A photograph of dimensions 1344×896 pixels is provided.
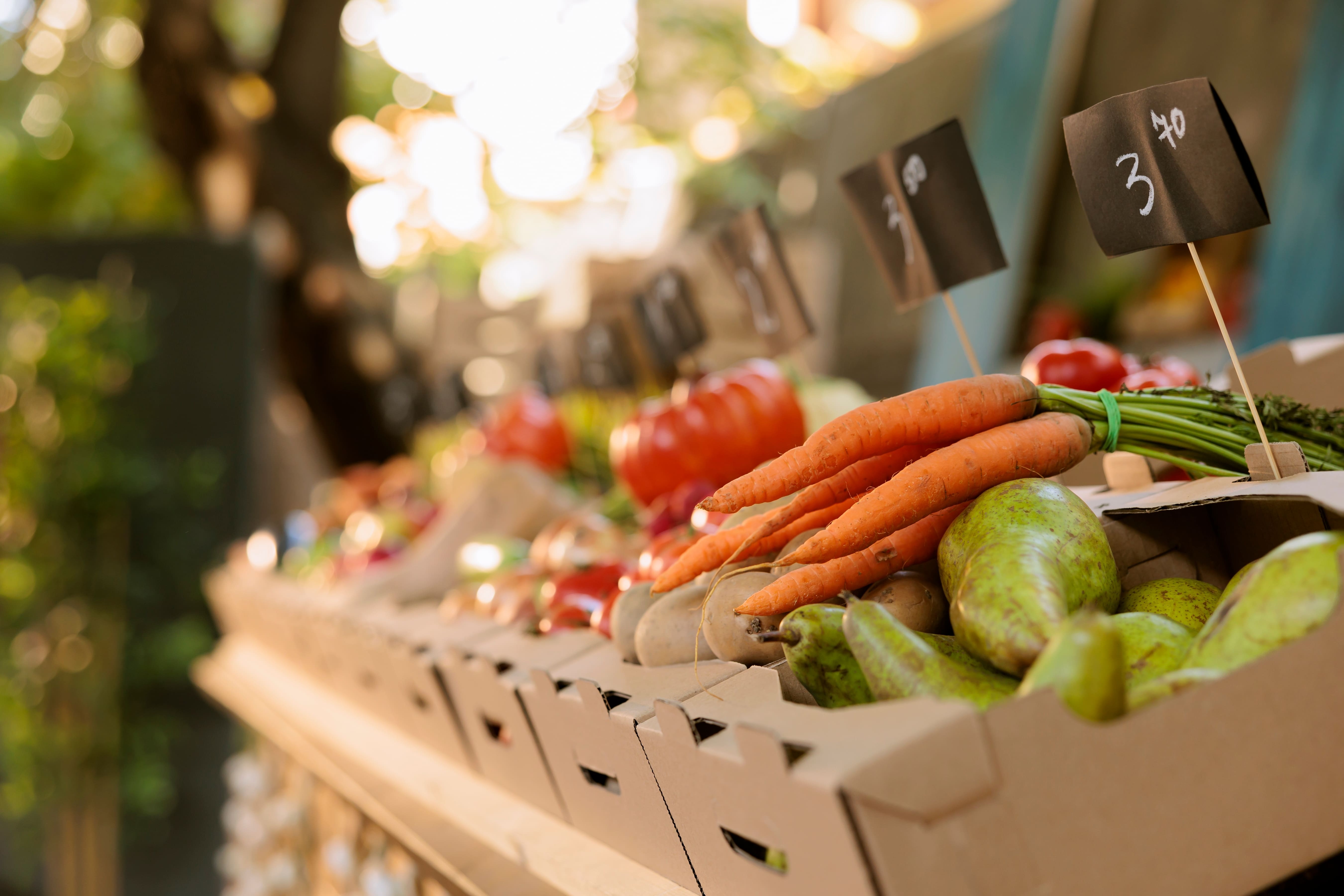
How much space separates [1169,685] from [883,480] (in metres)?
0.50

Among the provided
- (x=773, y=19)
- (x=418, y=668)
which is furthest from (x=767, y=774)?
(x=773, y=19)

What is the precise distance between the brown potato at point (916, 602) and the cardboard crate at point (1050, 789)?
21cm

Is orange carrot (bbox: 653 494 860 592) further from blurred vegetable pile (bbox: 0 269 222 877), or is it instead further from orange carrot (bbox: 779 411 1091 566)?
blurred vegetable pile (bbox: 0 269 222 877)

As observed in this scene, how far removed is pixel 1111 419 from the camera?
0.95 metres

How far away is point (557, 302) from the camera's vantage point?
15.6ft

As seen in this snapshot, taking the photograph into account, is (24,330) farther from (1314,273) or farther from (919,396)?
(1314,273)

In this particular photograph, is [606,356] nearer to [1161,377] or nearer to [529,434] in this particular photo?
[529,434]

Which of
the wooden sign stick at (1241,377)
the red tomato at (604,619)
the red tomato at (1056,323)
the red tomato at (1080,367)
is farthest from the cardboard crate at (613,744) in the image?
the red tomato at (1056,323)

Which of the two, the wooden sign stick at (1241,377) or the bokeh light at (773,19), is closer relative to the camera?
the wooden sign stick at (1241,377)

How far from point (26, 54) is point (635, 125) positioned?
4.39 meters

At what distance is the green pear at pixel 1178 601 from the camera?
77cm

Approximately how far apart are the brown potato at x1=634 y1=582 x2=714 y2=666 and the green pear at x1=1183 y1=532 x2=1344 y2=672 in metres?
0.45

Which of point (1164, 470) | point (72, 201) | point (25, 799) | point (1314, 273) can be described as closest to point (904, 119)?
point (1314, 273)

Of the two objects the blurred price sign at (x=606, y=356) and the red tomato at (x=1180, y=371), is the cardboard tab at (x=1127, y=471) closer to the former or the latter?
the red tomato at (x=1180, y=371)
